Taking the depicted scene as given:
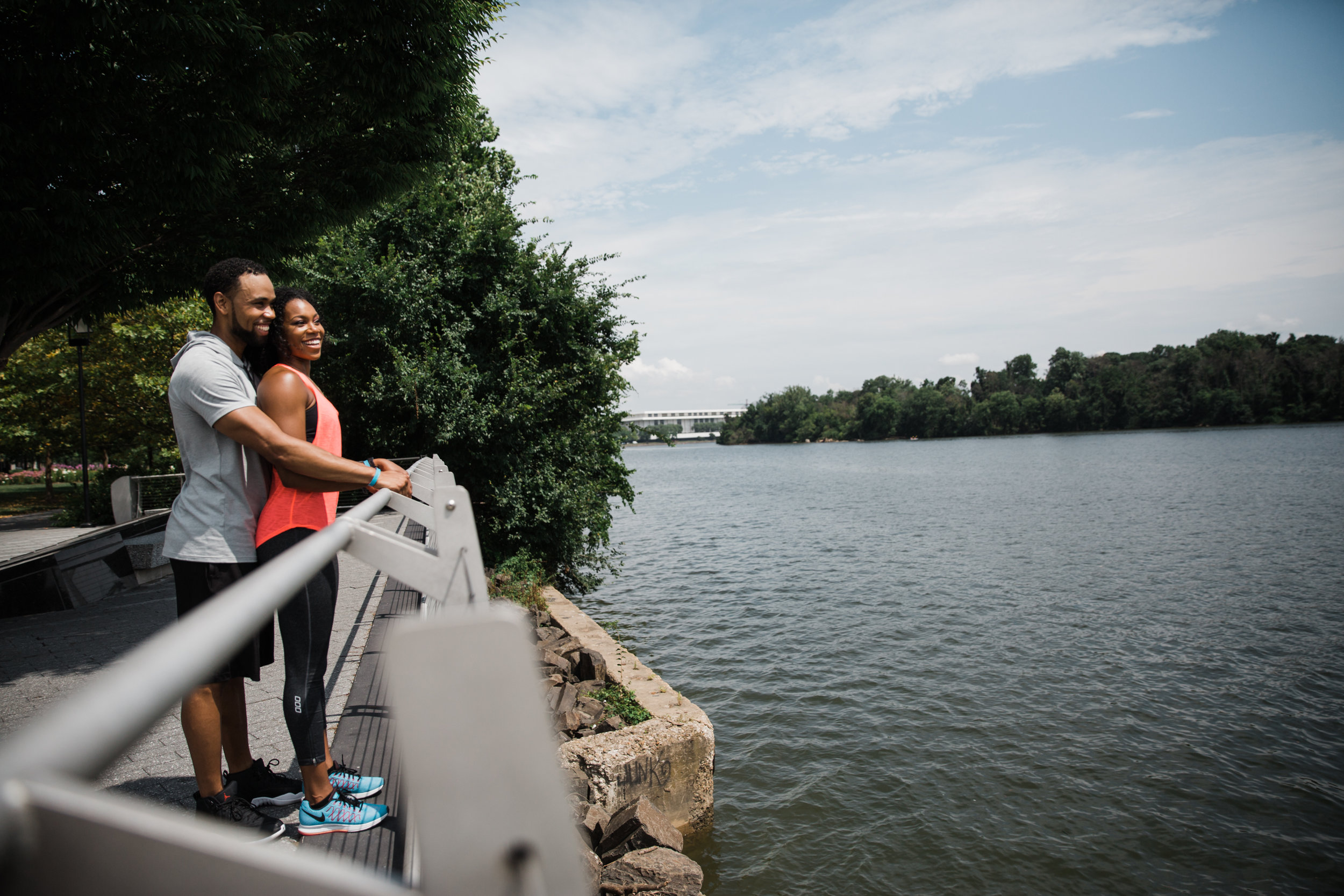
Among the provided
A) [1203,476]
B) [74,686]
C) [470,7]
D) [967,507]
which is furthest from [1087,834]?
[1203,476]

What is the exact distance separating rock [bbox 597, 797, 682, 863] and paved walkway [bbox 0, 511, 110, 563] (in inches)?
417

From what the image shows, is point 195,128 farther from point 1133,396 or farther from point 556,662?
point 1133,396

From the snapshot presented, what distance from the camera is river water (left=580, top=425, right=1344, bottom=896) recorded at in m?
6.43

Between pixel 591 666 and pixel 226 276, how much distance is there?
488 centimetres

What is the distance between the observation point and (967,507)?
95.2 ft

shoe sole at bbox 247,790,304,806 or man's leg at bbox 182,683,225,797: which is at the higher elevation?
man's leg at bbox 182,683,225,797

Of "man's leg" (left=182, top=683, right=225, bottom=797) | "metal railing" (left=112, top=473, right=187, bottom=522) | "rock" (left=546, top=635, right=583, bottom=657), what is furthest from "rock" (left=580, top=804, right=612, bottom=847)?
"metal railing" (left=112, top=473, right=187, bottom=522)

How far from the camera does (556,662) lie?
23.9 ft

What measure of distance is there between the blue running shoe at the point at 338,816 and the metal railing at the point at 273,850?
2326 mm

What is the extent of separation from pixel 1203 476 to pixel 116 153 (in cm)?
4345

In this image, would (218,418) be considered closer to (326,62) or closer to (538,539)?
(326,62)

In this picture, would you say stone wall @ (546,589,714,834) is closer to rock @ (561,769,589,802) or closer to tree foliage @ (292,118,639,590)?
rock @ (561,769,589,802)

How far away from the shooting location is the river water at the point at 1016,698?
6.43 meters

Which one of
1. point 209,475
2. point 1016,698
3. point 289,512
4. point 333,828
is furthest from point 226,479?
point 1016,698
